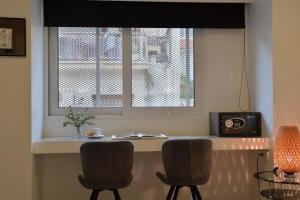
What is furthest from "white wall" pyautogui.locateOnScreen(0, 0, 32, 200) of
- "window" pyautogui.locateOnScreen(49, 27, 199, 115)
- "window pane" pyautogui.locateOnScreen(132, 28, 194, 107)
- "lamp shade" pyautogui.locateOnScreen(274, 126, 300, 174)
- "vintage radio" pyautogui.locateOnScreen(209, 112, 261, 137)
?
"lamp shade" pyautogui.locateOnScreen(274, 126, 300, 174)

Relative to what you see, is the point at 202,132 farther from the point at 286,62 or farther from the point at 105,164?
the point at 105,164

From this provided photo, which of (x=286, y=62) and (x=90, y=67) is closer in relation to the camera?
(x=286, y=62)

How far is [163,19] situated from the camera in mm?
3602

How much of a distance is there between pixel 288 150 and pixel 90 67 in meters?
2.00

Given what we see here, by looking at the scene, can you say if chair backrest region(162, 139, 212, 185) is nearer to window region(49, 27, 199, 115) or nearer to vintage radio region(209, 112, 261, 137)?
vintage radio region(209, 112, 261, 137)

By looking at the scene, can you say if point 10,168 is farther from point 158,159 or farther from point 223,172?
point 223,172

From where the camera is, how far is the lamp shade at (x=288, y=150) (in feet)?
9.37

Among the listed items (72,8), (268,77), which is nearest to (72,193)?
(72,8)

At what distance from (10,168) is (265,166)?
2.25 meters

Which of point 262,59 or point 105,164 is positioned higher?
point 262,59

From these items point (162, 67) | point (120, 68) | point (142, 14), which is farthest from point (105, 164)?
point (142, 14)

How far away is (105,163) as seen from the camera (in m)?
2.72

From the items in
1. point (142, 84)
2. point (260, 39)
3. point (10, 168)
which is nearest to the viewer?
point (10, 168)

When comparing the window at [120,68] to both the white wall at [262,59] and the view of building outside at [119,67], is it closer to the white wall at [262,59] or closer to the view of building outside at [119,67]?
the view of building outside at [119,67]
